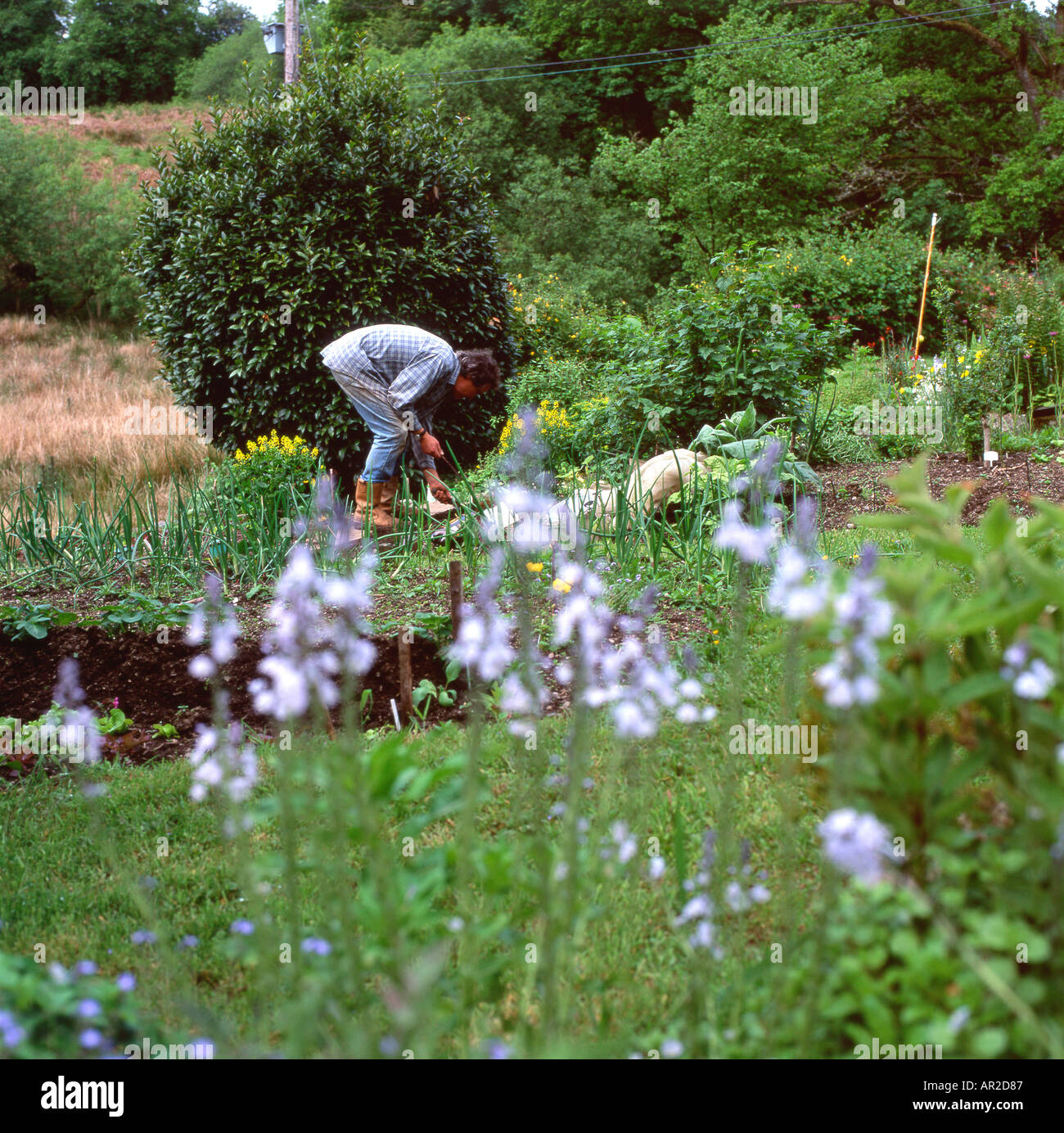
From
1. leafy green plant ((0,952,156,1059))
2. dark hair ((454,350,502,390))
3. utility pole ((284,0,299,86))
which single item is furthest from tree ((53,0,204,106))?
leafy green plant ((0,952,156,1059))

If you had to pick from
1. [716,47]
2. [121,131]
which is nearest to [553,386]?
[716,47]

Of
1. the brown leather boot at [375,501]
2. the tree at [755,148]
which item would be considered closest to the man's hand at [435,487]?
the brown leather boot at [375,501]

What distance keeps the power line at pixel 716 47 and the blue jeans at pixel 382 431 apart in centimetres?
1357

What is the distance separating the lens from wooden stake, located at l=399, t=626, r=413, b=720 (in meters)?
3.27

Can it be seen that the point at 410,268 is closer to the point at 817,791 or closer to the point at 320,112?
the point at 320,112

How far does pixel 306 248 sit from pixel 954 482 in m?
4.79

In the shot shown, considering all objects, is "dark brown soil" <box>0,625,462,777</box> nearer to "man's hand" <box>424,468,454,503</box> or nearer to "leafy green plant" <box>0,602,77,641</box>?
"leafy green plant" <box>0,602,77,641</box>

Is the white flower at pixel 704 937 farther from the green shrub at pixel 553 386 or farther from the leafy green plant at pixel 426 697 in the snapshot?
the green shrub at pixel 553 386

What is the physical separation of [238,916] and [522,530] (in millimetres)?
1308

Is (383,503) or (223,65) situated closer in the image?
(383,503)

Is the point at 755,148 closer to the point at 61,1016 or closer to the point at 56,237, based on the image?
the point at 56,237

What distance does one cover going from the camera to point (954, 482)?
597 centimetres

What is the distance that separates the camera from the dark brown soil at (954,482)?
5.39 m

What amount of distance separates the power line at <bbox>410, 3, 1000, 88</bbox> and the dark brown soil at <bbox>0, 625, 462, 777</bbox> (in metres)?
16.2
